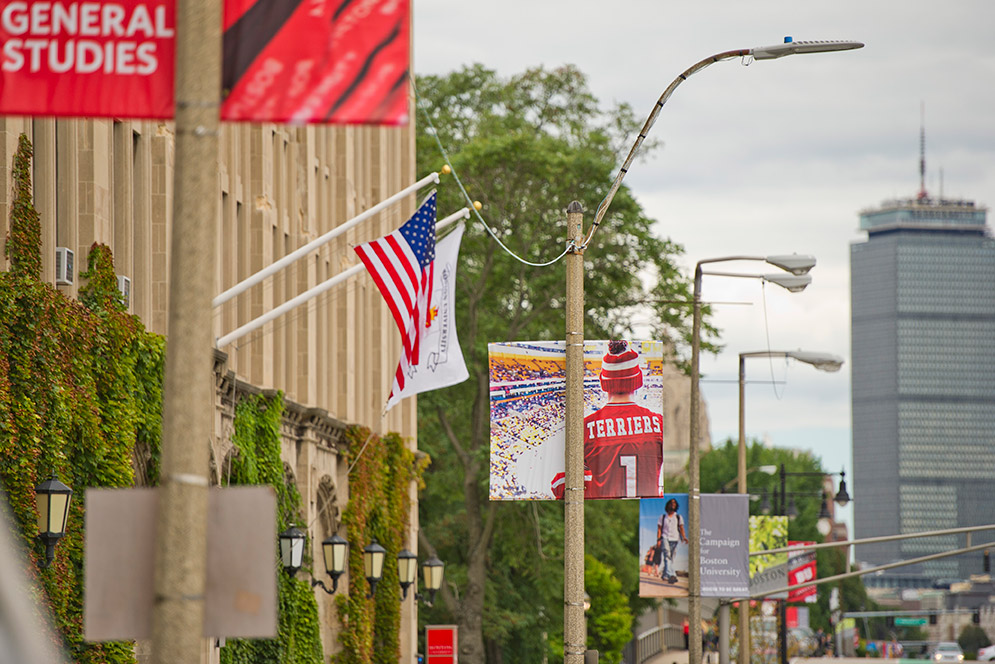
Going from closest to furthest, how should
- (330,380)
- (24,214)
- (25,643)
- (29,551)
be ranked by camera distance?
(25,643) → (29,551) → (24,214) → (330,380)

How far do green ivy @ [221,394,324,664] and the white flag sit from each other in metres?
2.78

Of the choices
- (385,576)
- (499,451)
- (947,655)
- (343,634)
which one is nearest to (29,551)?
(499,451)

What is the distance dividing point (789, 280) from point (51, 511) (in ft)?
52.0

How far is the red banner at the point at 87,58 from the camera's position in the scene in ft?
25.0

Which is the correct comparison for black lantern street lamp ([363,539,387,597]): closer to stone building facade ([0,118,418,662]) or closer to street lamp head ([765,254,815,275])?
stone building facade ([0,118,418,662])

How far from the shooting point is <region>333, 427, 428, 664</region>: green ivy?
3250 cm

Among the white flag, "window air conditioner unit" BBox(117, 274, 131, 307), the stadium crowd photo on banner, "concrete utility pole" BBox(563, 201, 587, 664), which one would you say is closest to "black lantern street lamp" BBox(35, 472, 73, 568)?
"window air conditioner unit" BBox(117, 274, 131, 307)

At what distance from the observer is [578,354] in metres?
17.3

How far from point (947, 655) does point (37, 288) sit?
82442 mm

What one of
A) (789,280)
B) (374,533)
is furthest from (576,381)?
(374,533)

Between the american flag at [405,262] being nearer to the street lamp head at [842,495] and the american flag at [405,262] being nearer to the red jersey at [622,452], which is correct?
the red jersey at [622,452]

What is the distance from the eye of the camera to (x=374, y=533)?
1396 inches

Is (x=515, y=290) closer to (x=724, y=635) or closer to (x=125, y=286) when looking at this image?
(x=724, y=635)

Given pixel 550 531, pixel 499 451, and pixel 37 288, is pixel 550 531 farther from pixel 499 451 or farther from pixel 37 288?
pixel 37 288
